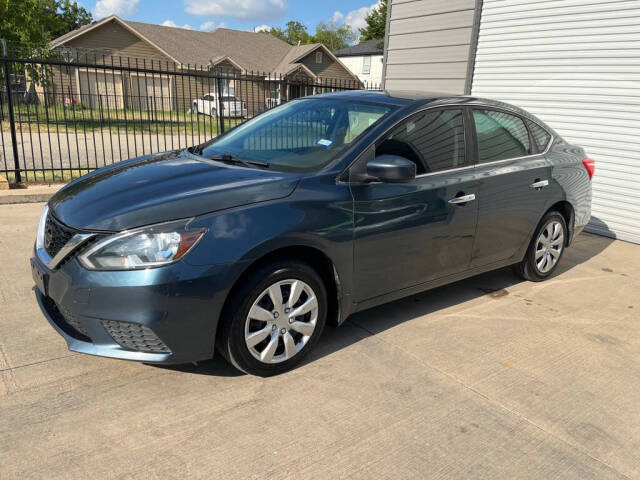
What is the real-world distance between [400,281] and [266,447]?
1.60 meters

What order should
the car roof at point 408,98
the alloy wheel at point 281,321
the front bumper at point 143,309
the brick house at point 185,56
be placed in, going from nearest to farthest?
the front bumper at point 143,309 → the alloy wheel at point 281,321 → the car roof at point 408,98 → the brick house at point 185,56

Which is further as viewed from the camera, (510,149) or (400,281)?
(510,149)

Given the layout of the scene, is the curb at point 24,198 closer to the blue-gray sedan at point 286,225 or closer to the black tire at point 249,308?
the blue-gray sedan at point 286,225

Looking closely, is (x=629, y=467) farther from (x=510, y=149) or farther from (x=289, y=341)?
(x=510, y=149)

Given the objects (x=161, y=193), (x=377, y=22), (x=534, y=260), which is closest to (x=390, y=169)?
(x=161, y=193)

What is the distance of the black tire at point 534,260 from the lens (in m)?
4.88

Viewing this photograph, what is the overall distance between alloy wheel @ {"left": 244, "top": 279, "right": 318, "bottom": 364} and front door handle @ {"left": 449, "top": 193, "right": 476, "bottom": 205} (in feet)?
4.52

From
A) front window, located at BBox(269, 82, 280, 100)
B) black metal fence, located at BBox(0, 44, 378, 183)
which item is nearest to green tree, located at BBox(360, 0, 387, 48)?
black metal fence, located at BBox(0, 44, 378, 183)

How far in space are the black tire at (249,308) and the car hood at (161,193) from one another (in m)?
0.42

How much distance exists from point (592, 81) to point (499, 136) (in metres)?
3.92

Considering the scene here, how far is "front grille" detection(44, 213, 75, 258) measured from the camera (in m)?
2.85

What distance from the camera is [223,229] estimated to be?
2.79 meters

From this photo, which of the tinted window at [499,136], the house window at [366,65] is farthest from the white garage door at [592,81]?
the house window at [366,65]

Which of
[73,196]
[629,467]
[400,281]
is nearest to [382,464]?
[629,467]
